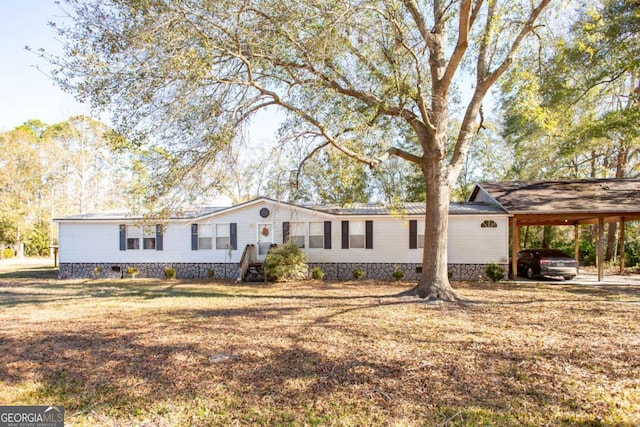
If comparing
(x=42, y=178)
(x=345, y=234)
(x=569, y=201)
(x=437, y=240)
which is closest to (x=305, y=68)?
(x=437, y=240)

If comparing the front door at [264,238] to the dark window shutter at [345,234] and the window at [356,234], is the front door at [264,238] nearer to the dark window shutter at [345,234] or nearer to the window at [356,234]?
the dark window shutter at [345,234]

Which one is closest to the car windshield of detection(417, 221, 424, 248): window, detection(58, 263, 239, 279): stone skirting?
detection(417, 221, 424, 248): window

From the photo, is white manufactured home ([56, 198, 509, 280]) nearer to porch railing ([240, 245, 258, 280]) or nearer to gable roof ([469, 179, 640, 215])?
porch railing ([240, 245, 258, 280])

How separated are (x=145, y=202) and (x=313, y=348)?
18.2 feet

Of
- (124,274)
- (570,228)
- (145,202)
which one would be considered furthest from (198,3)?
(570,228)

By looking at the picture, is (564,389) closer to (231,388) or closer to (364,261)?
(231,388)

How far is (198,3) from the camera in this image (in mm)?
7426

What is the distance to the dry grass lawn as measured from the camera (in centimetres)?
389

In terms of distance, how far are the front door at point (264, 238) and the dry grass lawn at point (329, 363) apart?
7.23 metres

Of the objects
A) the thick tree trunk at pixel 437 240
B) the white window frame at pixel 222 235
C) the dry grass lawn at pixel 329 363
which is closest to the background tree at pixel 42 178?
the white window frame at pixel 222 235

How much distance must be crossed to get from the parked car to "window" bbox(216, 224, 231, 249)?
1276cm

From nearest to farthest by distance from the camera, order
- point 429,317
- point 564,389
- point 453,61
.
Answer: point 564,389, point 429,317, point 453,61

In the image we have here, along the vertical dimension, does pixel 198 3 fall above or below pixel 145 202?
above

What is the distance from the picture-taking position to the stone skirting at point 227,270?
16.0 m
